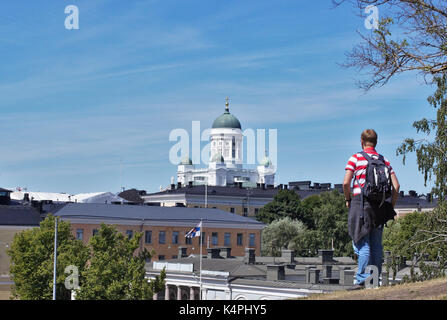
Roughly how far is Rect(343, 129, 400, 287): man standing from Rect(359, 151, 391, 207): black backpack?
0.07 meters

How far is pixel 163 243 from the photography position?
98.2m

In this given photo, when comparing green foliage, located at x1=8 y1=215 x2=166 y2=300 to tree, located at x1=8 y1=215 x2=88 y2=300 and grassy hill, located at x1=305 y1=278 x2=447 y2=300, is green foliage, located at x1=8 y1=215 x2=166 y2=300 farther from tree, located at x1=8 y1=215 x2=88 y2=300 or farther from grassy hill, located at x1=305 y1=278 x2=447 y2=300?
grassy hill, located at x1=305 y1=278 x2=447 y2=300

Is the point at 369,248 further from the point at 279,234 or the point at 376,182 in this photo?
the point at 279,234

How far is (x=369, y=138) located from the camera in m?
14.7

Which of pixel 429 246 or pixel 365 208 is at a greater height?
pixel 365 208

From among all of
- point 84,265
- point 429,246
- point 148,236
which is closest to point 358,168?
point 429,246

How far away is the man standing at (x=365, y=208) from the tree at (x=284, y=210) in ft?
391

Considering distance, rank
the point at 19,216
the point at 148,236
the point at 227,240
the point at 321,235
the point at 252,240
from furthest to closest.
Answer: the point at 321,235, the point at 252,240, the point at 227,240, the point at 148,236, the point at 19,216

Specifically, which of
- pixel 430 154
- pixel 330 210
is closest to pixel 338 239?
pixel 330 210

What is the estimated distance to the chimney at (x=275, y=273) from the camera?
56.4 metres

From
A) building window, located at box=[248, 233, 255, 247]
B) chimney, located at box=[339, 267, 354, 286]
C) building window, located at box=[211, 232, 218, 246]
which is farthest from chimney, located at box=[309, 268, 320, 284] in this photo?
building window, located at box=[248, 233, 255, 247]

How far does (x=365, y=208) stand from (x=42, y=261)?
53.6 metres

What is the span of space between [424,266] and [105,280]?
1023 inches
